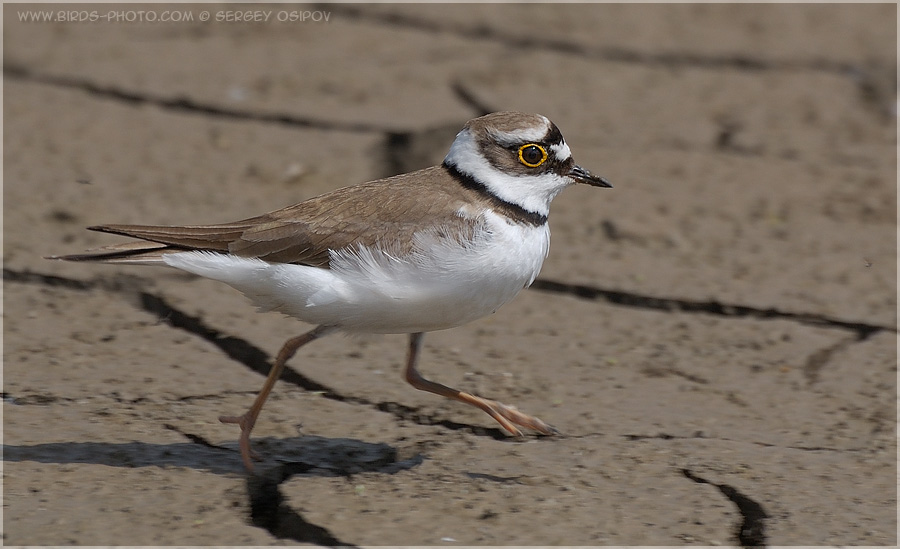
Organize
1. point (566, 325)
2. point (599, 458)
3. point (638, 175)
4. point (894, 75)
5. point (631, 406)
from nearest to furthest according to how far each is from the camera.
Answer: point (599, 458) < point (631, 406) < point (566, 325) < point (638, 175) < point (894, 75)

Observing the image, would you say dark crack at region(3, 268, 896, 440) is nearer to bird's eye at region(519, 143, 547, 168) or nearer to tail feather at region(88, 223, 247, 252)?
tail feather at region(88, 223, 247, 252)

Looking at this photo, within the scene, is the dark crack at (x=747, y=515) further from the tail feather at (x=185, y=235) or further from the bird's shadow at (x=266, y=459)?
the tail feather at (x=185, y=235)

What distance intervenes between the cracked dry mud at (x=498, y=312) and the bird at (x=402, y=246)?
0.30 metres

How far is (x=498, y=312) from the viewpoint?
4336 mm

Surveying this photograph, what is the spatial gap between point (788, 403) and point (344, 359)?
4.74 feet

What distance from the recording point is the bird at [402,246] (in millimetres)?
3053

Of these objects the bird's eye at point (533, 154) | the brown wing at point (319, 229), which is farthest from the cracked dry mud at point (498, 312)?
the bird's eye at point (533, 154)

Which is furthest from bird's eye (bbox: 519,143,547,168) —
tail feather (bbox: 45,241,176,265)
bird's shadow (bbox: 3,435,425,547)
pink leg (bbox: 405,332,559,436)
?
tail feather (bbox: 45,241,176,265)

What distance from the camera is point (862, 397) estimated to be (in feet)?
12.3

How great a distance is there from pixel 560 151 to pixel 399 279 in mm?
633

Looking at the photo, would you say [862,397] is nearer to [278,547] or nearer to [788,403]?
[788,403]

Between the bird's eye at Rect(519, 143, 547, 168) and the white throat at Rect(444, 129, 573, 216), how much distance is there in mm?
37

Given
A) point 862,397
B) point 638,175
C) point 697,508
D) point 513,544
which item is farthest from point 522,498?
point 638,175

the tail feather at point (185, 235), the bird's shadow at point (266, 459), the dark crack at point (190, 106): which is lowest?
the bird's shadow at point (266, 459)
